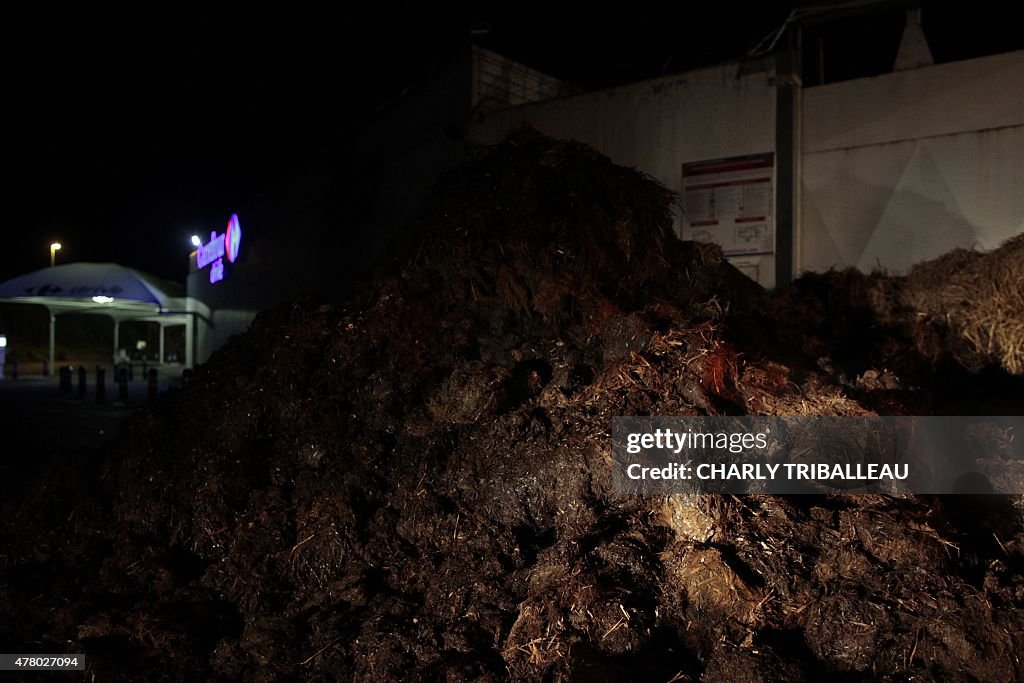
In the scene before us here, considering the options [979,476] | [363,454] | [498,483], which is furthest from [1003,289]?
[363,454]

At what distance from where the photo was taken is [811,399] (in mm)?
4098

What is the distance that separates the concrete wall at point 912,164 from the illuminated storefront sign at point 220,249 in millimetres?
17736

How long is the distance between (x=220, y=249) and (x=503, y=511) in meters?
22.0

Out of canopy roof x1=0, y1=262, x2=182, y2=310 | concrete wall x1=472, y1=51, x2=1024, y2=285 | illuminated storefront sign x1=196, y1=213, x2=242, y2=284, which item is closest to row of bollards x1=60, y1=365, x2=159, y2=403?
illuminated storefront sign x1=196, y1=213, x2=242, y2=284

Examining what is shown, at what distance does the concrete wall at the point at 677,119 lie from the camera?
8.53 meters

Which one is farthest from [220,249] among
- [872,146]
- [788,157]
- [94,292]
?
[872,146]

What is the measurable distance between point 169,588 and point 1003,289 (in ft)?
22.4

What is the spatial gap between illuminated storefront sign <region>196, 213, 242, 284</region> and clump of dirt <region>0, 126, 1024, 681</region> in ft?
55.6

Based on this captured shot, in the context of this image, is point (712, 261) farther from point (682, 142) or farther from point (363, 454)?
point (682, 142)

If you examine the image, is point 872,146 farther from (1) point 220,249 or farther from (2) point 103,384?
(1) point 220,249

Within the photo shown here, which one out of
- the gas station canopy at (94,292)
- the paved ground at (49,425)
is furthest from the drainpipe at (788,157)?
the gas station canopy at (94,292)

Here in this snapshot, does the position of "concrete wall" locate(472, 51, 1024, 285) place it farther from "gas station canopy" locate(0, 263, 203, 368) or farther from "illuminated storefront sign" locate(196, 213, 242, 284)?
"gas station canopy" locate(0, 263, 203, 368)

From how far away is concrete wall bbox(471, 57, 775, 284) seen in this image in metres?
8.53

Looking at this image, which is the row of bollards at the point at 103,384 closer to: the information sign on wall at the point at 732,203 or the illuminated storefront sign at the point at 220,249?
the illuminated storefront sign at the point at 220,249
